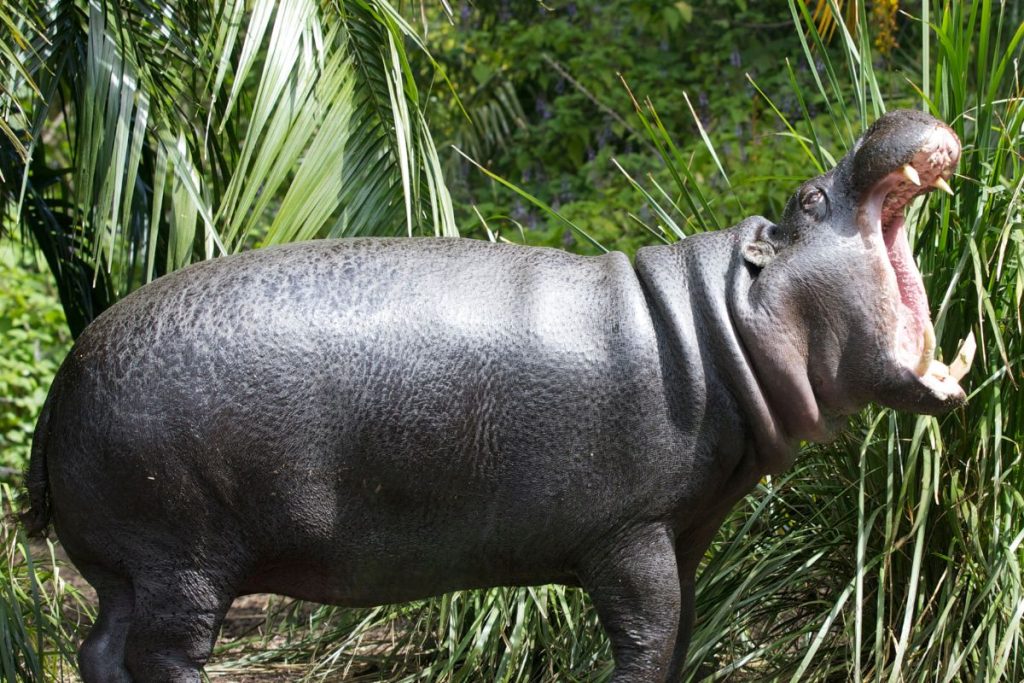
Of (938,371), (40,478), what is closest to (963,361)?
(938,371)

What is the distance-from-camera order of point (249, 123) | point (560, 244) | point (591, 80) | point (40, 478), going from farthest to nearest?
point (591, 80) < point (560, 244) < point (249, 123) < point (40, 478)

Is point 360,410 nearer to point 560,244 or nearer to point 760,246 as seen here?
point 760,246

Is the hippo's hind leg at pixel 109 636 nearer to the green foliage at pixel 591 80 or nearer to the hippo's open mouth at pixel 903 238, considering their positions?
the hippo's open mouth at pixel 903 238

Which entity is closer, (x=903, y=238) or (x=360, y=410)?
(x=360, y=410)

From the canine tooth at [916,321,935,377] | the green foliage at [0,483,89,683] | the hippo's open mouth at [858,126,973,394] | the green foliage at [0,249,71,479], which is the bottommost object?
the green foliage at [0,249,71,479]

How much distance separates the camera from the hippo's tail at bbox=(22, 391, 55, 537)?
8.11ft

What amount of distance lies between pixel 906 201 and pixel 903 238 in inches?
4.4

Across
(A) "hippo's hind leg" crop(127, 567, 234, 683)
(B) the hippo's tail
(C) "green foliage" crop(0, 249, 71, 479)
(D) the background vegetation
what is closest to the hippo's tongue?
(D) the background vegetation

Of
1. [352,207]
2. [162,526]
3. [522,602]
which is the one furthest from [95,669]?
[352,207]

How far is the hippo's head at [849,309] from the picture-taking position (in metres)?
2.31

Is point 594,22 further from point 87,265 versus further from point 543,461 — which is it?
point 543,461

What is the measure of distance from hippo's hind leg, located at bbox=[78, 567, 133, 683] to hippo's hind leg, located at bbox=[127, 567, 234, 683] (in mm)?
37

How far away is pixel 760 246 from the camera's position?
241cm

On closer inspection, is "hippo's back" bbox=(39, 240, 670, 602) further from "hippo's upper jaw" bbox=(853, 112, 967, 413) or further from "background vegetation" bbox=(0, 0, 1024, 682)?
"background vegetation" bbox=(0, 0, 1024, 682)
